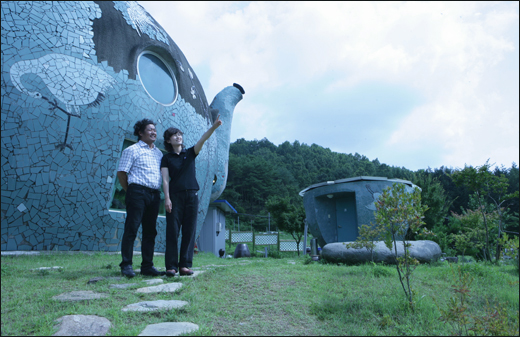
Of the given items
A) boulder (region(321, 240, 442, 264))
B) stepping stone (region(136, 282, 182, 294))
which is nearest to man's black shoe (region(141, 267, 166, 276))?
stepping stone (region(136, 282, 182, 294))

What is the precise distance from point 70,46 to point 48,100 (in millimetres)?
1010

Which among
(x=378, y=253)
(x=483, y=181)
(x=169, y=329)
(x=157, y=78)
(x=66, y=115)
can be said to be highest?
(x=157, y=78)

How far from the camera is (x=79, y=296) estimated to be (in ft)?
7.99

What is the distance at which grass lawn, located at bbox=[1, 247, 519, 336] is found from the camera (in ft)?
6.72

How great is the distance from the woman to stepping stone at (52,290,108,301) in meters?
1.00

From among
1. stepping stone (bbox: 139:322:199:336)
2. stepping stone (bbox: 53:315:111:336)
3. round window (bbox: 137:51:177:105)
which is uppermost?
round window (bbox: 137:51:177:105)

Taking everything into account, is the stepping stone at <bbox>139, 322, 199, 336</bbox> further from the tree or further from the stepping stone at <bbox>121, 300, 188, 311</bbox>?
the tree

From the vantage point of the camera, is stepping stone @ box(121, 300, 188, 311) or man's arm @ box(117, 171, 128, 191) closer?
stepping stone @ box(121, 300, 188, 311)

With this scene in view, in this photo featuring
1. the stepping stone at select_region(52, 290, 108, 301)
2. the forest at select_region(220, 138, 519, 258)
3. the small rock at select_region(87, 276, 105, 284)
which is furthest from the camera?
the forest at select_region(220, 138, 519, 258)

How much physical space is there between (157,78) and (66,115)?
2.17 m

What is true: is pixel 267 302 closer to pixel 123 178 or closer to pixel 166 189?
pixel 166 189

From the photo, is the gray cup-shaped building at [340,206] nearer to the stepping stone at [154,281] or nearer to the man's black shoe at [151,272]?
the man's black shoe at [151,272]

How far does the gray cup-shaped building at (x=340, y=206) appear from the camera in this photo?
31.5 feet

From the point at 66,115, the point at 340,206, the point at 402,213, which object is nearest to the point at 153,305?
the point at 402,213
